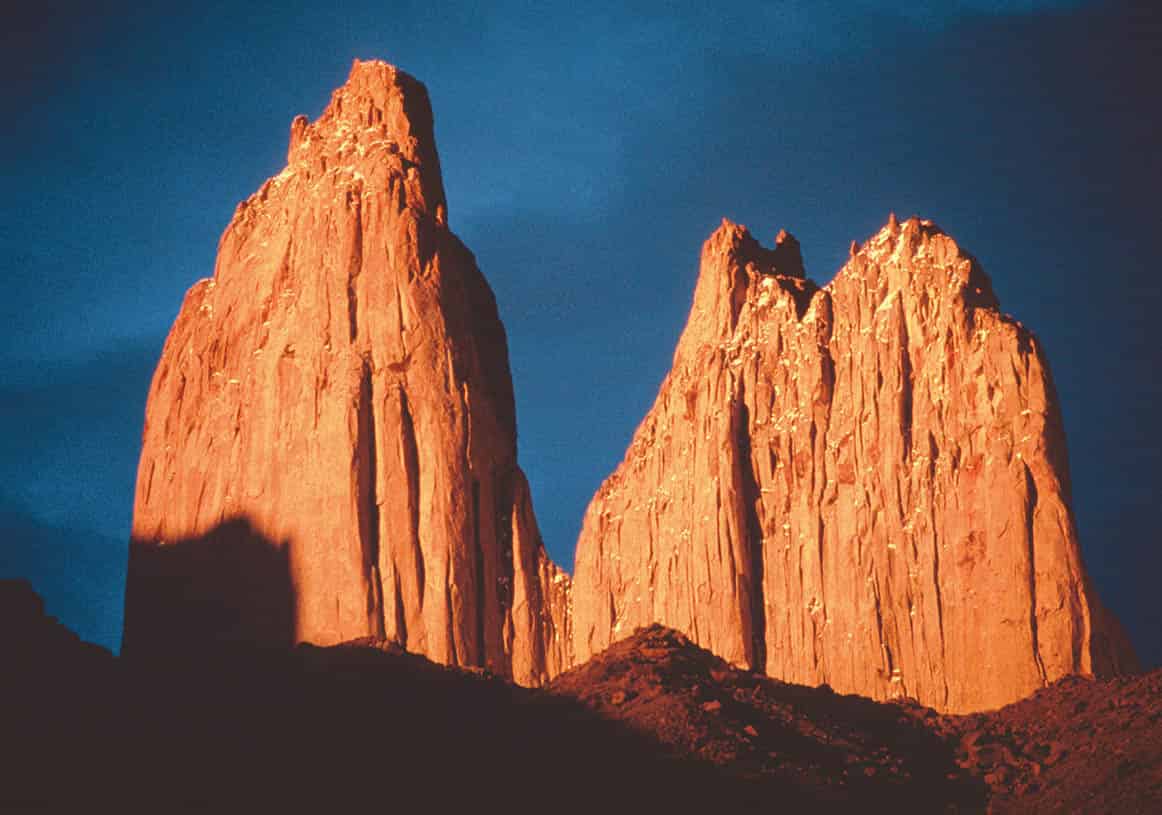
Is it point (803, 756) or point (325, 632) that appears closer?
point (803, 756)

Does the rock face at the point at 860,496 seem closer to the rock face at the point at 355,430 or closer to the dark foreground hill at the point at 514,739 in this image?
the rock face at the point at 355,430

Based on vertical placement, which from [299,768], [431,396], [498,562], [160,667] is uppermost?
[431,396]

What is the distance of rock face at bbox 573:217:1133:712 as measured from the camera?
66.6 m

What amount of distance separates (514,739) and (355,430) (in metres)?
19.3

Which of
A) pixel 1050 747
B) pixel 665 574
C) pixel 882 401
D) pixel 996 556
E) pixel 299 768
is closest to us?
pixel 299 768

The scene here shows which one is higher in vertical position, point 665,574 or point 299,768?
point 665,574

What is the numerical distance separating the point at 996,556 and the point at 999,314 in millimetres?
7982

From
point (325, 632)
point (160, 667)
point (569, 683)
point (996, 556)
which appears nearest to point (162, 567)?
point (325, 632)

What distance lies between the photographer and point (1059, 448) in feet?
222

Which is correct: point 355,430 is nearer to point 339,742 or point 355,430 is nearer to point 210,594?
point 210,594

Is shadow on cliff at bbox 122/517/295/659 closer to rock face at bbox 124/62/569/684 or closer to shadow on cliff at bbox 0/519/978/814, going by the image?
rock face at bbox 124/62/569/684

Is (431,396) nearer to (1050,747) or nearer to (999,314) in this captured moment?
(999,314)

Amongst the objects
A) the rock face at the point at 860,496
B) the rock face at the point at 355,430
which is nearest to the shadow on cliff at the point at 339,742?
the rock face at the point at 860,496

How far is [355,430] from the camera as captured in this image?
72.2 meters
